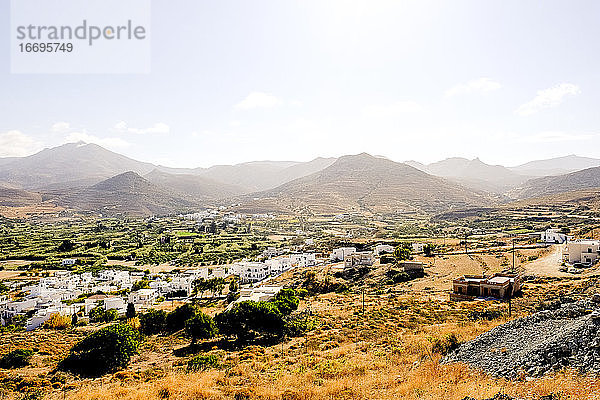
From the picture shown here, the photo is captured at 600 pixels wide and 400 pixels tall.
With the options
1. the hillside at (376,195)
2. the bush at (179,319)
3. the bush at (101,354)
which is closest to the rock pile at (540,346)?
the bush at (101,354)

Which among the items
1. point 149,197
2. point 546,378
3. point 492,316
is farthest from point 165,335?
point 149,197

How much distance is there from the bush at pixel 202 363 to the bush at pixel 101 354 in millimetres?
2917

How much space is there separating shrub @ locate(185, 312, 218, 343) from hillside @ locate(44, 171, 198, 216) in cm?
12758

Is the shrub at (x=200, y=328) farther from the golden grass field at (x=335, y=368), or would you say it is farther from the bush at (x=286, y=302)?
the bush at (x=286, y=302)

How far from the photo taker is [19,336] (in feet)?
74.5

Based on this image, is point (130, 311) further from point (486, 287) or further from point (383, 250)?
point (383, 250)

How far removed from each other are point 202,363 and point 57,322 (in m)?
17.1

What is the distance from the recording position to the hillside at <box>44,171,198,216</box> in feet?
472

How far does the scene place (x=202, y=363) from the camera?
14586mm

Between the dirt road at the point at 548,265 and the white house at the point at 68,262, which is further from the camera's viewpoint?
the white house at the point at 68,262

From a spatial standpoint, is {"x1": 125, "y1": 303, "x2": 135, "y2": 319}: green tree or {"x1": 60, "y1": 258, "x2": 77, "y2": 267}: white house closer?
{"x1": 125, "y1": 303, "x2": 135, "y2": 319}: green tree

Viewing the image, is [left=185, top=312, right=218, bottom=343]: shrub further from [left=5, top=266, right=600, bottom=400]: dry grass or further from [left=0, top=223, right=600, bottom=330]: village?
[left=0, top=223, right=600, bottom=330]: village

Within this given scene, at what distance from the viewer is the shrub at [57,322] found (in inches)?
1041

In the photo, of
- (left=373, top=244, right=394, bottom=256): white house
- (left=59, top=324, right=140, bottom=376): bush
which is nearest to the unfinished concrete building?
(left=59, top=324, right=140, bottom=376): bush
